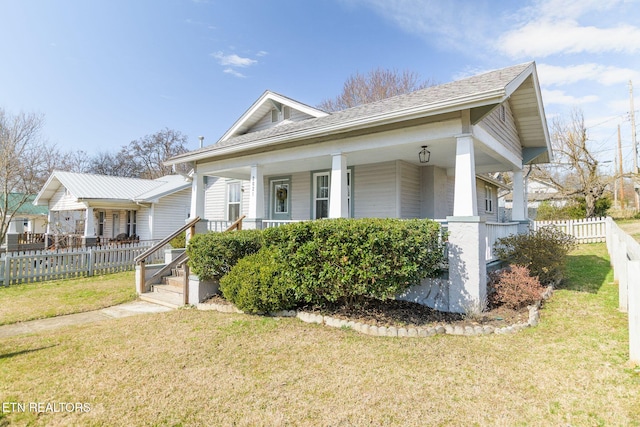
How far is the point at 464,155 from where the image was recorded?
597 cm

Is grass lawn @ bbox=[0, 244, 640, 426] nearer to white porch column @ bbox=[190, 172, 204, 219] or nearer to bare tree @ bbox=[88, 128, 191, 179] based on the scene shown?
white porch column @ bbox=[190, 172, 204, 219]

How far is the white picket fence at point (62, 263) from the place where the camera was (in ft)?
33.3

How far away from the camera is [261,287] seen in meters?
6.00

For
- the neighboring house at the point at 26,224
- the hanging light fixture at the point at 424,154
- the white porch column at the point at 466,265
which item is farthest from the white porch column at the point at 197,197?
the neighboring house at the point at 26,224

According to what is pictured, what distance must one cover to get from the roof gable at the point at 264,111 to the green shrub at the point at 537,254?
6.68 metres

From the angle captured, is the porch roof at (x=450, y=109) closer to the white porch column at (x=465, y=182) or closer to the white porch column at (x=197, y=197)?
the white porch column at (x=465, y=182)

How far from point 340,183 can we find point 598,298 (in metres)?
5.78

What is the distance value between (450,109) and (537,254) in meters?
4.16

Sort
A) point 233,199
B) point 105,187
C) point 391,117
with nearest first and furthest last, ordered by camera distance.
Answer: point 391,117
point 233,199
point 105,187

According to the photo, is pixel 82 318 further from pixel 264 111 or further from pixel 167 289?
pixel 264 111

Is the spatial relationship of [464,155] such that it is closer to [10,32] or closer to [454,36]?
[454,36]

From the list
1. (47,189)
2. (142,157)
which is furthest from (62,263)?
(142,157)

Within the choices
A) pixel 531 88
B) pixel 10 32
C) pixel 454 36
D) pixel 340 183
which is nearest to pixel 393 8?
pixel 454 36

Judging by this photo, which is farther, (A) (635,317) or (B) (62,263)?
(B) (62,263)
